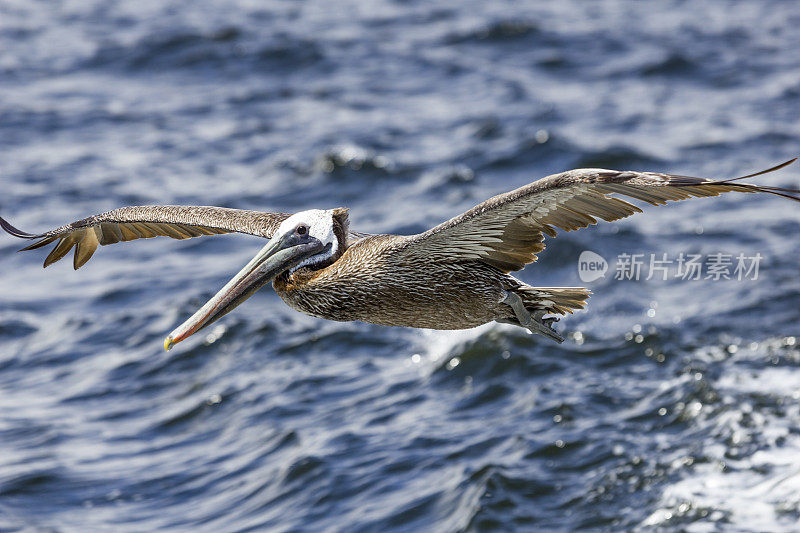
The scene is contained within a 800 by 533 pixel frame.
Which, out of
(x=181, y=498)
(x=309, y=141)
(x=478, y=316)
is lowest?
(x=181, y=498)

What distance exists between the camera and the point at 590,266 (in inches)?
504

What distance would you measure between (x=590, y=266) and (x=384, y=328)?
265cm

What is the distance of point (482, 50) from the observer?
19.4m

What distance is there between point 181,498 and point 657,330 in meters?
4.99

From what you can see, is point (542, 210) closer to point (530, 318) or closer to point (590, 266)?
point (530, 318)

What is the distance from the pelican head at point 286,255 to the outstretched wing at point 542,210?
69 centimetres

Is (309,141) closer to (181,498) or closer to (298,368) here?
(298,368)

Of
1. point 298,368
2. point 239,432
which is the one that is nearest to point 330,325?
point 298,368

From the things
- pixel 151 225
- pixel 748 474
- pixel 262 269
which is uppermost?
pixel 262 269

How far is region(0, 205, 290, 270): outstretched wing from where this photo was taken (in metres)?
7.13
